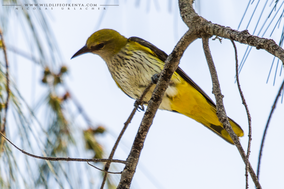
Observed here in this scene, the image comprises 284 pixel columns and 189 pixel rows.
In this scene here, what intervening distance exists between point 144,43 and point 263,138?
1980 millimetres

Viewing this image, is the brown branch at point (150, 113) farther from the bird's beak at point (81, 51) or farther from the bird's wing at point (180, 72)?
the bird's beak at point (81, 51)

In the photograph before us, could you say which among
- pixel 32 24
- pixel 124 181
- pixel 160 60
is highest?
pixel 160 60

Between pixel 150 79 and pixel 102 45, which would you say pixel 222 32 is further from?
pixel 102 45

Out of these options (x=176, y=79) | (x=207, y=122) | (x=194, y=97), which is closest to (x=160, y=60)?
(x=176, y=79)

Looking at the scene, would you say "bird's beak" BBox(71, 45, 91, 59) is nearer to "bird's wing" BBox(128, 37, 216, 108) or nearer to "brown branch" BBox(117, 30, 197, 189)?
"bird's wing" BBox(128, 37, 216, 108)

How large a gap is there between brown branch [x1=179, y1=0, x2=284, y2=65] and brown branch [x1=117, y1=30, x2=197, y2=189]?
0.06 meters

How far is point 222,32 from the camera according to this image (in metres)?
1.19

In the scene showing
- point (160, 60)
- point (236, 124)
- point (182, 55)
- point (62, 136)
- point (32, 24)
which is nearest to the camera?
point (182, 55)

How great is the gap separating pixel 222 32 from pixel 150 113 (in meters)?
0.53

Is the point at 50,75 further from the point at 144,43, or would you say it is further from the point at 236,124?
the point at 236,124

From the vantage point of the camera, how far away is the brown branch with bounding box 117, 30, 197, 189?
1252 millimetres

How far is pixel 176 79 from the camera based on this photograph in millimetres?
2773

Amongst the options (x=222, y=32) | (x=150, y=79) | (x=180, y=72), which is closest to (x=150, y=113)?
(x=222, y=32)

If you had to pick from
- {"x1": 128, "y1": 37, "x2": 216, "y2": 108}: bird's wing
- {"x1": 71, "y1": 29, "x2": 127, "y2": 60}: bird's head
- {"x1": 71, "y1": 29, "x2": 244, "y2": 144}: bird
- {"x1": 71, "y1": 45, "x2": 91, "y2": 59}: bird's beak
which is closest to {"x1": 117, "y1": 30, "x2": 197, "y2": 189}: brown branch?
{"x1": 71, "y1": 29, "x2": 244, "y2": 144}: bird
